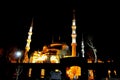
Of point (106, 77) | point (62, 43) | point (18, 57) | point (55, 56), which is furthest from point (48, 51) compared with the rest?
point (106, 77)

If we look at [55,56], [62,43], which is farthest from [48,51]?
[62,43]

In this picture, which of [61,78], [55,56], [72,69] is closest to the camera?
[61,78]

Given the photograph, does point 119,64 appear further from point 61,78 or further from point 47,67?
point 47,67

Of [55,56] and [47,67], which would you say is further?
[55,56]

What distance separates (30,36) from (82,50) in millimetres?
12868

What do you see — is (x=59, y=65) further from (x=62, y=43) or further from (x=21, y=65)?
(x=62, y=43)

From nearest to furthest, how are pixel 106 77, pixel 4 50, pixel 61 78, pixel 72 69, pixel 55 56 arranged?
pixel 106 77 → pixel 61 78 → pixel 4 50 → pixel 72 69 → pixel 55 56

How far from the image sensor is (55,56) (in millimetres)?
31859

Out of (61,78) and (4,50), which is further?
(4,50)

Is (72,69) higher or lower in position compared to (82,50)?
lower

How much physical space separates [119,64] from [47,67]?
8.32 metres

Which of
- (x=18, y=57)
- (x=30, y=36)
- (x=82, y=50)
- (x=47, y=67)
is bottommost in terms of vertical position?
(x=47, y=67)

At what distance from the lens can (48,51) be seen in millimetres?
32750

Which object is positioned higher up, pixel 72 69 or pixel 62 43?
pixel 62 43
